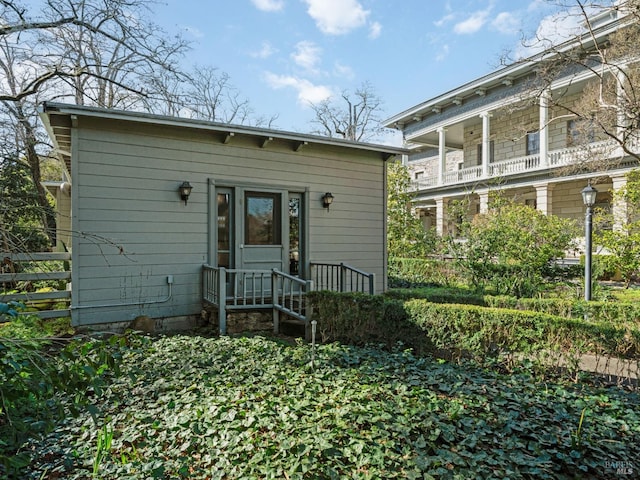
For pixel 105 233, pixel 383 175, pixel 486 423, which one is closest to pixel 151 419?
pixel 486 423

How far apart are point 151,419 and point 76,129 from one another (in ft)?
16.1

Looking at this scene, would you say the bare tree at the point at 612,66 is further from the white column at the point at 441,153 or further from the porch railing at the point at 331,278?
the white column at the point at 441,153

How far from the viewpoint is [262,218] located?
309 inches

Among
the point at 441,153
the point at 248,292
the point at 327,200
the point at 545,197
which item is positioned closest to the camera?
the point at 248,292

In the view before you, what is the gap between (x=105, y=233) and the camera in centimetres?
631

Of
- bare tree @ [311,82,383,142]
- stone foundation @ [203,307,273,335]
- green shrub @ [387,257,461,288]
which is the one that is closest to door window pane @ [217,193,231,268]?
stone foundation @ [203,307,273,335]

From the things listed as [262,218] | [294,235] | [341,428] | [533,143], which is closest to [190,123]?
[262,218]

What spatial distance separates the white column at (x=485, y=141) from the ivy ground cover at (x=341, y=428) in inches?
662

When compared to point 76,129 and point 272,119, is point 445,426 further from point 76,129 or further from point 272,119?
point 272,119

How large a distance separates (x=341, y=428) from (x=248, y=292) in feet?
16.4

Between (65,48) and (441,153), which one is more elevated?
(65,48)

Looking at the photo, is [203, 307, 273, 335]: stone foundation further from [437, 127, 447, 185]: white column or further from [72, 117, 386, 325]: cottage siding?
[437, 127, 447, 185]: white column

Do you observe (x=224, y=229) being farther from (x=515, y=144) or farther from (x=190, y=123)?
(x=515, y=144)

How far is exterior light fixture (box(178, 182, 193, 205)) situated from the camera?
6.83m
